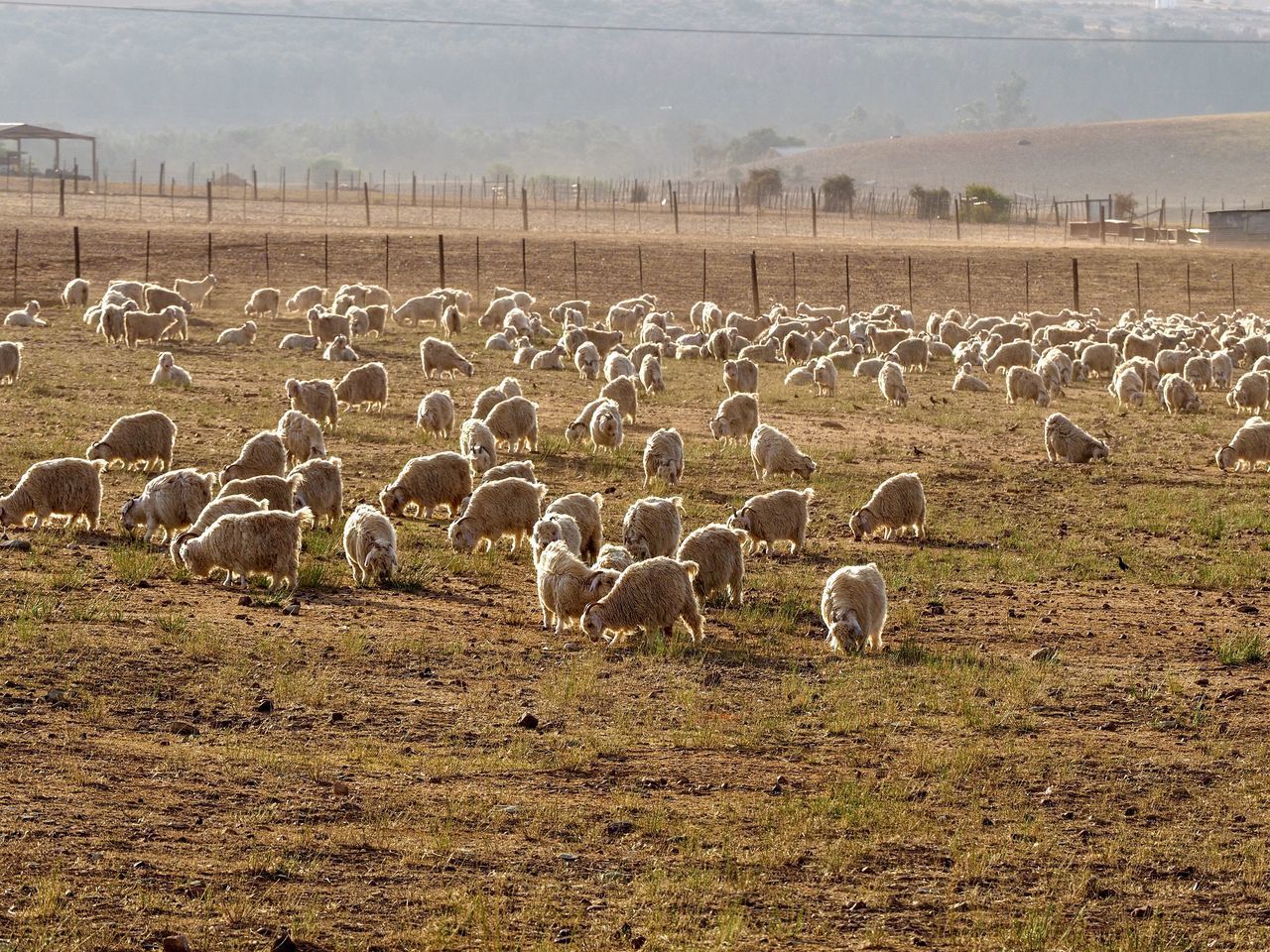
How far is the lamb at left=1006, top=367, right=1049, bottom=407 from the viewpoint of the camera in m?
26.5

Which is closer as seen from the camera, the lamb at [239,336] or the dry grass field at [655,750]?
the dry grass field at [655,750]

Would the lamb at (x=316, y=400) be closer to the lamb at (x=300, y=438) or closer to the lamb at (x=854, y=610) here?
the lamb at (x=300, y=438)

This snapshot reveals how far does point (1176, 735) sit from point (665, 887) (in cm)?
401

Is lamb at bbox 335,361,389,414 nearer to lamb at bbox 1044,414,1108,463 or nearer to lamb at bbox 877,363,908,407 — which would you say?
lamb at bbox 877,363,908,407

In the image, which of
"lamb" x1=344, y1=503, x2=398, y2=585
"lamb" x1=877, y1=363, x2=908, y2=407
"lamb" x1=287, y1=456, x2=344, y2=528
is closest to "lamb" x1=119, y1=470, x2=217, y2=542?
"lamb" x1=287, y1=456, x2=344, y2=528

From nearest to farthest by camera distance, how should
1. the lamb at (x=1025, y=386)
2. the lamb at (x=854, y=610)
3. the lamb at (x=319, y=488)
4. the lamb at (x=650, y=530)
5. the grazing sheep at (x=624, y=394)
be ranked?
the lamb at (x=854, y=610), the lamb at (x=650, y=530), the lamb at (x=319, y=488), the grazing sheep at (x=624, y=394), the lamb at (x=1025, y=386)

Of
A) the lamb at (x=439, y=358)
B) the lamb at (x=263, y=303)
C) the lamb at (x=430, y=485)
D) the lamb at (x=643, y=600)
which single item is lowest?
the lamb at (x=643, y=600)

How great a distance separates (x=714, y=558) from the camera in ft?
40.3

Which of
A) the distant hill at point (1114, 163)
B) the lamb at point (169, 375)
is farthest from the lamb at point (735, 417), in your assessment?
the distant hill at point (1114, 163)

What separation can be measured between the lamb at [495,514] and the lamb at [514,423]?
4.57 meters

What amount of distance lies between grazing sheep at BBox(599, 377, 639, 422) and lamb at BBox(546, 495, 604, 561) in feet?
27.5

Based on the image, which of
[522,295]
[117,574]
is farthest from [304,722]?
[522,295]

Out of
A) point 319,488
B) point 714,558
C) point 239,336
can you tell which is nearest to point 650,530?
point 714,558

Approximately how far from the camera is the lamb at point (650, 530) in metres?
13.0
